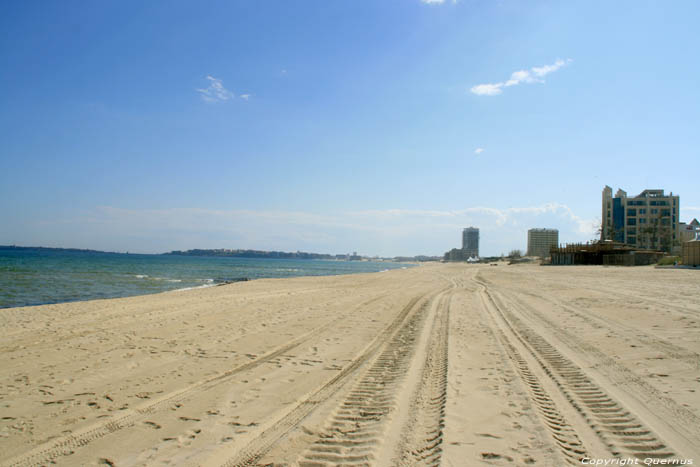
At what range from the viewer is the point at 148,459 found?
10.5ft

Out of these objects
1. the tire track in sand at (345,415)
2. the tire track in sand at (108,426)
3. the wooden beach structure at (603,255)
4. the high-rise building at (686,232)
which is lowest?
the tire track in sand at (108,426)

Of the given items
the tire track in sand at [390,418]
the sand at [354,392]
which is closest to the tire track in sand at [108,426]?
the sand at [354,392]

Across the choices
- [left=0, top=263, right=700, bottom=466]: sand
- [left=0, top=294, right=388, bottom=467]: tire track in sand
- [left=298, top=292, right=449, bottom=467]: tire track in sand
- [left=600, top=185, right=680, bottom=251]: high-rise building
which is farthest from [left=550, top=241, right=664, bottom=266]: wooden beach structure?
[left=0, top=294, right=388, bottom=467]: tire track in sand

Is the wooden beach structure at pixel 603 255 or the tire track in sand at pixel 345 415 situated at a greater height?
the wooden beach structure at pixel 603 255

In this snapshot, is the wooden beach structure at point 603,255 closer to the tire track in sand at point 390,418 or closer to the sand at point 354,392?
the sand at point 354,392

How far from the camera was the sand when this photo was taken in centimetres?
327

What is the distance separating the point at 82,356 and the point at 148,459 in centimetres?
448

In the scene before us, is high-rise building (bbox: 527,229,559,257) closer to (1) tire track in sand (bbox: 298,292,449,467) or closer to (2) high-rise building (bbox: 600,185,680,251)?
(2) high-rise building (bbox: 600,185,680,251)

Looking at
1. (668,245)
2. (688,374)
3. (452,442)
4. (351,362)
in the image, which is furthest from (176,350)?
(668,245)

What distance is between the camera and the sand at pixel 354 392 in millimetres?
3268

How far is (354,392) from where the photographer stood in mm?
4637

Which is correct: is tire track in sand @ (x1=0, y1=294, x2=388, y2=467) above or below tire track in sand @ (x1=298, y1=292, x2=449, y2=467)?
below

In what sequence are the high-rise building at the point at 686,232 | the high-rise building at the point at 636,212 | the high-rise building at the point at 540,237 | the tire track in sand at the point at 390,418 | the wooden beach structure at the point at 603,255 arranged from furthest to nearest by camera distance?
the high-rise building at the point at 540,237 → the high-rise building at the point at 636,212 → the high-rise building at the point at 686,232 → the wooden beach structure at the point at 603,255 → the tire track in sand at the point at 390,418

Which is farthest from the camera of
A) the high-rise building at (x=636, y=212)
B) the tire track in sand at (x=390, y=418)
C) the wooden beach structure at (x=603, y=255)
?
the high-rise building at (x=636, y=212)
